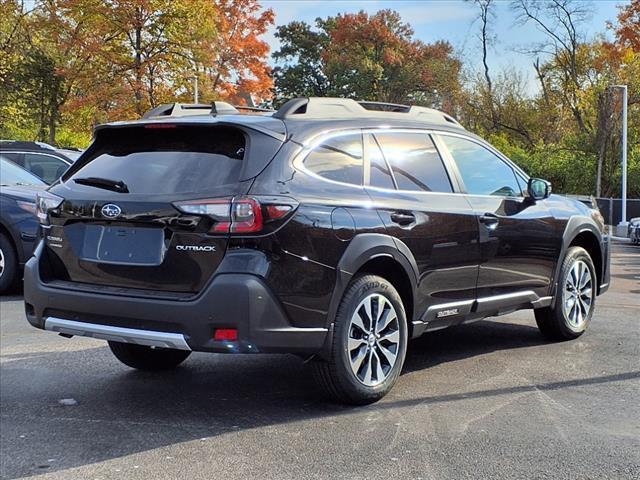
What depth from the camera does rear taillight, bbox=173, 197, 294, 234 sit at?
384cm

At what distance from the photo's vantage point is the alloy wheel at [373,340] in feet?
14.2

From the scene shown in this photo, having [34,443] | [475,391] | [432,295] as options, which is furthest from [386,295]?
[34,443]

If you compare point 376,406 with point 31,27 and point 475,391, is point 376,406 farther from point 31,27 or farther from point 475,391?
point 31,27

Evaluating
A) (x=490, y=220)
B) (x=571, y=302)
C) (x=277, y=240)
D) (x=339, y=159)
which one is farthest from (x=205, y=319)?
(x=571, y=302)

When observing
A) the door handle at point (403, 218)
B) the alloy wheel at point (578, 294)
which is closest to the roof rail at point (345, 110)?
the door handle at point (403, 218)

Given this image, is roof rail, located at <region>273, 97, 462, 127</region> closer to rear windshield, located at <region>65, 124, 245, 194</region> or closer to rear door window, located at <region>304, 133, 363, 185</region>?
rear door window, located at <region>304, 133, 363, 185</region>

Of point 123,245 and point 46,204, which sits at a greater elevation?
point 46,204

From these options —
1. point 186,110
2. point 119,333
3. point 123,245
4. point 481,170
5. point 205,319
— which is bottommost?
point 119,333

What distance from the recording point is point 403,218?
15.1ft

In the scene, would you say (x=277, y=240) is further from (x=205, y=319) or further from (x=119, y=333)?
(x=119, y=333)

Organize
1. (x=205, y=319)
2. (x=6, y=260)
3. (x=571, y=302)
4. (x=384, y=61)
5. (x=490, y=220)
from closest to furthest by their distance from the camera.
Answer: (x=205, y=319) → (x=490, y=220) → (x=571, y=302) → (x=6, y=260) → (x=384, y=61)

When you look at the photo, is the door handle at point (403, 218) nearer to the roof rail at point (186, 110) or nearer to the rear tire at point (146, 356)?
the roof rail at point (186, 110)

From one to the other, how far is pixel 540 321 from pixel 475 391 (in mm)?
1694

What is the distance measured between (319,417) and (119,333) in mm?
1217
